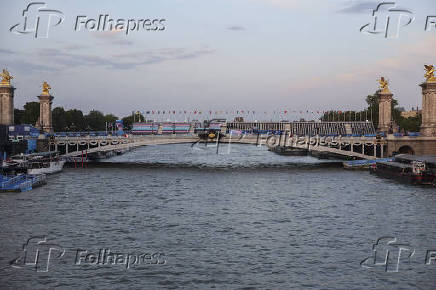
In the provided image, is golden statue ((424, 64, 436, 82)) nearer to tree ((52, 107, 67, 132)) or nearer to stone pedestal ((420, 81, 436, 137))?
stone pedestal ((420, 81, 436, 137))

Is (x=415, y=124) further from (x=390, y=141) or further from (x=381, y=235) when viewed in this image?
(x=381, y=235)

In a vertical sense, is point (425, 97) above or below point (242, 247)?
above

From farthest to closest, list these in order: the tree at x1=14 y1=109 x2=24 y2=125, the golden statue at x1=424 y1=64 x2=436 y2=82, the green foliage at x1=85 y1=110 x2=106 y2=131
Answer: the green foliage at x1=85 y1=110 x2=106 y2=131 < the tree at x1=14 y1=109 x2=24 y2=125 < the golden statue at x1=424 y1=64 x2=436 y2=82

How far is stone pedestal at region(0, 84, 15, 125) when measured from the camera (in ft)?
270

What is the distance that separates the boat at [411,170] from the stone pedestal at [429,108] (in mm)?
12427

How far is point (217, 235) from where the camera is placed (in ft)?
111

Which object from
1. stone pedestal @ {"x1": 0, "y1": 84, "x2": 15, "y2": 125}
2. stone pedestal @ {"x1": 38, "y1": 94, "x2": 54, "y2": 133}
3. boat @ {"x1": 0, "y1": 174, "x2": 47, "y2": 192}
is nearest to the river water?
boat @ {"x1": 0, "y1": 174, "x2": 47, "y2": 192}

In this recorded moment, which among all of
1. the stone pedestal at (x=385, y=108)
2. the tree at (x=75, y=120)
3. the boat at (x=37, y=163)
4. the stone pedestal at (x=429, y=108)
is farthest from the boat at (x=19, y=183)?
the tree at (x=75, y=120)

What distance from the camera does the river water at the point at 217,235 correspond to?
2570cm

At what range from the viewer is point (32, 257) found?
93.7 feet

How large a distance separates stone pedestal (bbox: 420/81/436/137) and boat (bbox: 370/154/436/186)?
40.8ft

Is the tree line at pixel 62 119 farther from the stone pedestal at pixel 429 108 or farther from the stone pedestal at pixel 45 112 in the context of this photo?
the stone pedestal at pixel 429 108

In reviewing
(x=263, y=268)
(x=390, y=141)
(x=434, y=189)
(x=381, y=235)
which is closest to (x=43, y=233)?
(x=263, y=268)

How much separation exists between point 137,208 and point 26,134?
136 feet
